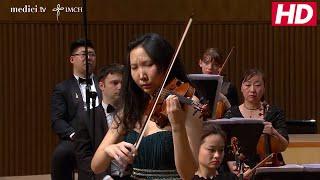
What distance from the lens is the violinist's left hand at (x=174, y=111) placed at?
7.71ft

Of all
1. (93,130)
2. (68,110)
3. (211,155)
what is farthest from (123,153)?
(68,110)

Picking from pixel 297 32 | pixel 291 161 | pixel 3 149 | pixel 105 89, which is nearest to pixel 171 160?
pixel 105 89

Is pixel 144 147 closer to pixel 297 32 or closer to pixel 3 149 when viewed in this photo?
pixel 3 149

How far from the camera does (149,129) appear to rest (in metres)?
2.64

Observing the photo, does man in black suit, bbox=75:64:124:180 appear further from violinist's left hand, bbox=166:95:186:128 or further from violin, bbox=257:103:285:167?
violinist's left hand, bbox=166:95:186:128

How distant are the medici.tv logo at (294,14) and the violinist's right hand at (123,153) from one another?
6.25m

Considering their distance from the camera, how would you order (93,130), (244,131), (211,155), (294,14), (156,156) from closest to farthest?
(156,156) < (211,155) < (93,130) < (244,131) < (294,14)

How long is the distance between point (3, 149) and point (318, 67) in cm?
380

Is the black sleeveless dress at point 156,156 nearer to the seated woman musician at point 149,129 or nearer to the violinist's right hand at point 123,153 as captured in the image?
the seated woman musician at point 149,129

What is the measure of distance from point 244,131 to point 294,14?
426cm

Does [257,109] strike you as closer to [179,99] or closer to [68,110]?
[68,110]

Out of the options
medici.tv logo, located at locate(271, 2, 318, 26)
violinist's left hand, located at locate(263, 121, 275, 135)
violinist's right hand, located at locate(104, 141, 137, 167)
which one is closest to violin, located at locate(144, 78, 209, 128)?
violinist's right hand, located at locate(104, 141, 137, 167)

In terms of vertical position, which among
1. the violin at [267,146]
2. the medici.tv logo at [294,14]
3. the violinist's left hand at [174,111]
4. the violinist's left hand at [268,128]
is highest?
the medici.tv logo at [294,14]

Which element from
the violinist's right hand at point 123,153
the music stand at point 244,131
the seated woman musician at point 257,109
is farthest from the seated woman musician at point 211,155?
the violinist's right hand at point 123,153
